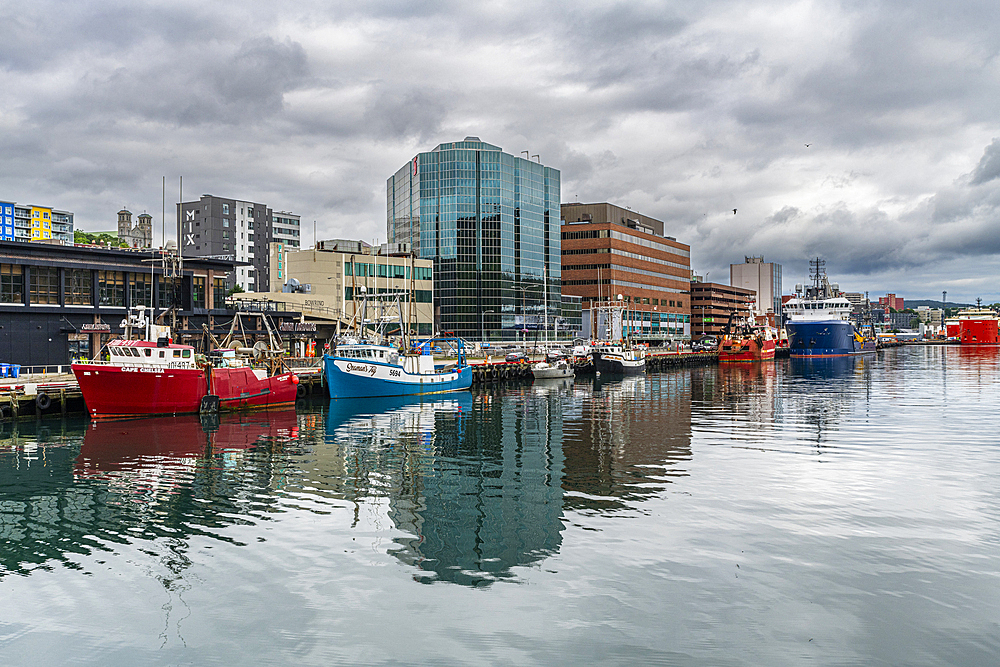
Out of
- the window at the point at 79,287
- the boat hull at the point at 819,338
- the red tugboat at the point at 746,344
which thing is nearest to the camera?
the window at the point at 79,287

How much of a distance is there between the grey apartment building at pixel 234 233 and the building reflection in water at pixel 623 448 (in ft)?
416

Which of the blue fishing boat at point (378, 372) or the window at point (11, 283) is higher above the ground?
the window at point (11, 283)

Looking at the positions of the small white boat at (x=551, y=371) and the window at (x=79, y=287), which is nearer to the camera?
the window at (x=79, y=287)

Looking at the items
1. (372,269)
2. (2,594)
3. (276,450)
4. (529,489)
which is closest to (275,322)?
(372,269)

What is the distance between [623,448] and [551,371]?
192ft

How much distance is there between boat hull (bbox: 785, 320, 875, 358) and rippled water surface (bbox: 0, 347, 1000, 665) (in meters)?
124

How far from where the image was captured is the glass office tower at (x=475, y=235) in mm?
146625

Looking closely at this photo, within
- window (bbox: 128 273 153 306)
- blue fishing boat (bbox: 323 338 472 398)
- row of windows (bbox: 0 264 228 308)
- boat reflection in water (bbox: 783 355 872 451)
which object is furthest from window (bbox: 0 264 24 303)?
boat reflection in water (bbox: 783 355 872 451)

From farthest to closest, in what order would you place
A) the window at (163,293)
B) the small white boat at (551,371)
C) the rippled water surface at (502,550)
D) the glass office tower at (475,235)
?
the glass office tower at (475,235)
the small white boat at (551,371)
the window at (163,293)
the rippled water surface at (502,550)

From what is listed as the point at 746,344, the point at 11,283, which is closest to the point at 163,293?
the point at 11,283

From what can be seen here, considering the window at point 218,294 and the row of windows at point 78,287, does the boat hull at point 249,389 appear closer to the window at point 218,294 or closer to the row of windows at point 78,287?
the row of windows at point 78,287

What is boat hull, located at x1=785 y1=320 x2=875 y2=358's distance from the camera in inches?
6122

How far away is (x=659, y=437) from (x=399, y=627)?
29.7m

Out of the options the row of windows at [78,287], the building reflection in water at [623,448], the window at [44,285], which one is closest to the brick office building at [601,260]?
the building reflection in water at [623,448]
